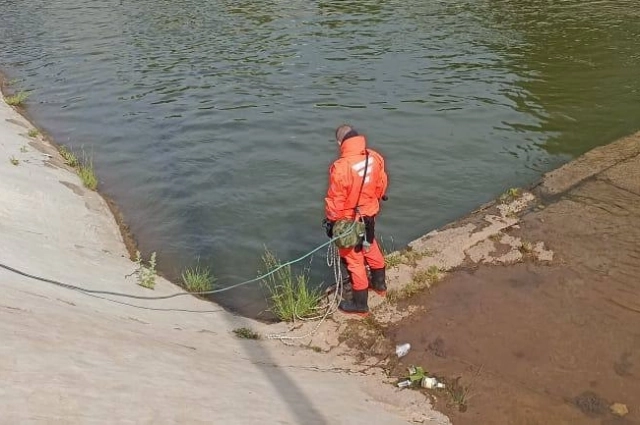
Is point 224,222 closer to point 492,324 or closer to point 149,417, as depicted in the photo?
point 492,324

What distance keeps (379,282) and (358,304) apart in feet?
1.43

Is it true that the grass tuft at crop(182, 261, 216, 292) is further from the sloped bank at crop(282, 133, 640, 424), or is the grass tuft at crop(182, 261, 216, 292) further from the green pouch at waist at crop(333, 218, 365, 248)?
the green pouch at waist at crop(333, 218, 365, 248)

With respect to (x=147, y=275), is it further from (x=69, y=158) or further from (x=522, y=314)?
(x=69, y=158)

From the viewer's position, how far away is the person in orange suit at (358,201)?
21.5 feet

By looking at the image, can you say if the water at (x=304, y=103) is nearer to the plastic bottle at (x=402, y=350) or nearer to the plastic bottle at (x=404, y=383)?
the plastic bottle at (x=402, y=350)

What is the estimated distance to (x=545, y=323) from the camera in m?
6.75

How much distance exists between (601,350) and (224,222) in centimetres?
630

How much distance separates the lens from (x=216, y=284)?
29.2 feet

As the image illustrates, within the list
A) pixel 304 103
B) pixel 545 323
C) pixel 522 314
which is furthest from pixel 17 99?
pixel 545 323

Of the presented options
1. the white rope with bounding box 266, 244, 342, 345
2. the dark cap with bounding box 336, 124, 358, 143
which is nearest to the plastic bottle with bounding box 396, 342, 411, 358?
the white rope with bounding box 266, 244, 342, 345

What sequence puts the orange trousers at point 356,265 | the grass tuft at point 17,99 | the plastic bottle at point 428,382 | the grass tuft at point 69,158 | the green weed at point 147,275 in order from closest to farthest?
the plastic bottle at point 428,382 → the orange trousers at point 356,265 → the green weed at point 147,275 → the grass tuft at point 69,158 → the grass tuft at point 17,99

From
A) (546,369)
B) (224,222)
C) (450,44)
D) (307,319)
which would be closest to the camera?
(546,369)

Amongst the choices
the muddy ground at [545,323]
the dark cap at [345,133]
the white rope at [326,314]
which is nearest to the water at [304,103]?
the white rope at [326,314]

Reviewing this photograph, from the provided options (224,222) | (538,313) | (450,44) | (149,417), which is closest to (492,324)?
(538,313)
